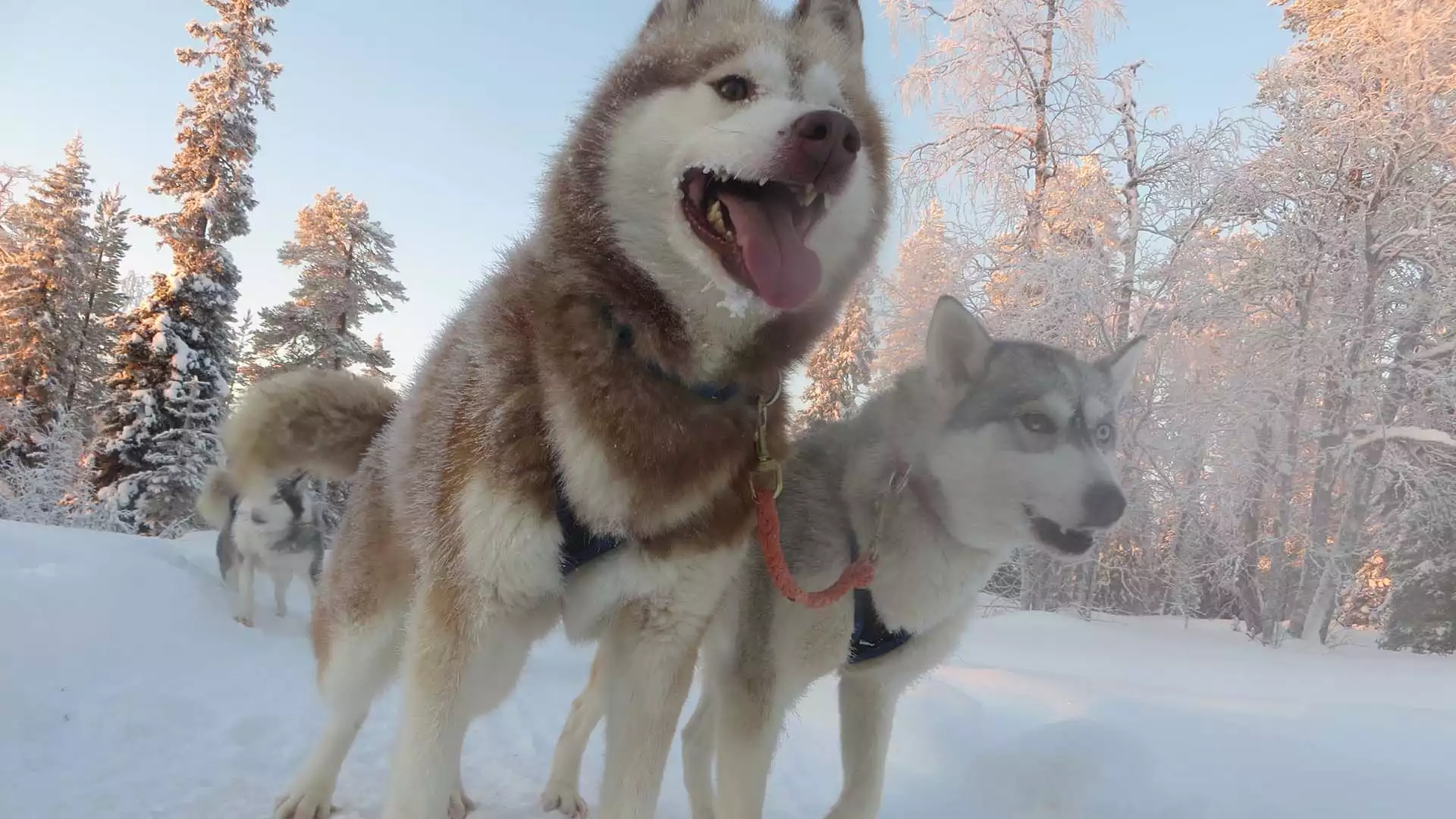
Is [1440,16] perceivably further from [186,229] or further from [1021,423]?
[186,229]

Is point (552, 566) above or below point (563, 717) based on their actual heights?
above

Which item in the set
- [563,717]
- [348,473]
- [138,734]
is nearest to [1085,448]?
[348,473]

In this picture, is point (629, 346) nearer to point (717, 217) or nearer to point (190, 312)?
point (717, 217)

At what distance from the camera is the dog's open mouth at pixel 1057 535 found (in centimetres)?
237

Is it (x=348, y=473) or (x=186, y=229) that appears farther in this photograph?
(x=186, y=229)

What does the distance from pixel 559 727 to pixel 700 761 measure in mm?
1462

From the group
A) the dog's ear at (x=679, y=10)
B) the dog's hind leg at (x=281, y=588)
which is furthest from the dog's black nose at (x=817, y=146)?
the dog's hind leg at (x=281, y=588)

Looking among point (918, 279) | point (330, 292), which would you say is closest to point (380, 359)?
point (330, 292)

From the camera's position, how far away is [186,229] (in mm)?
13547

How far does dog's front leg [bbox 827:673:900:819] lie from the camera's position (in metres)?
2.41

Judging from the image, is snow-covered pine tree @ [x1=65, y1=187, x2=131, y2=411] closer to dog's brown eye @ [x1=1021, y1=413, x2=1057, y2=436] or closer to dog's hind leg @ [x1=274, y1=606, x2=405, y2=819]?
dog's hind leg @ [x1=274, y1=606, x2=405, y2=819]

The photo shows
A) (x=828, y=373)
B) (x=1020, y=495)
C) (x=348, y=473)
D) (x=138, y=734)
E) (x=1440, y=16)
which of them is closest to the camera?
(x=1020, y=495)

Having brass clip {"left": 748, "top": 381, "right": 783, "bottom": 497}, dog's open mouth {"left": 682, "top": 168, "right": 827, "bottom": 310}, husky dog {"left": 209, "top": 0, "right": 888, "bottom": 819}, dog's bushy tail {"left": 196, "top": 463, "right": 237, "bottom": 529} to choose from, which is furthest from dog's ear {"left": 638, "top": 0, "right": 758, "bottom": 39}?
dog's bushy tail {"left": 196, "top": 463, "right": 237, "bottom": 529}

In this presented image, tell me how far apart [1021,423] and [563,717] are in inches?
126
